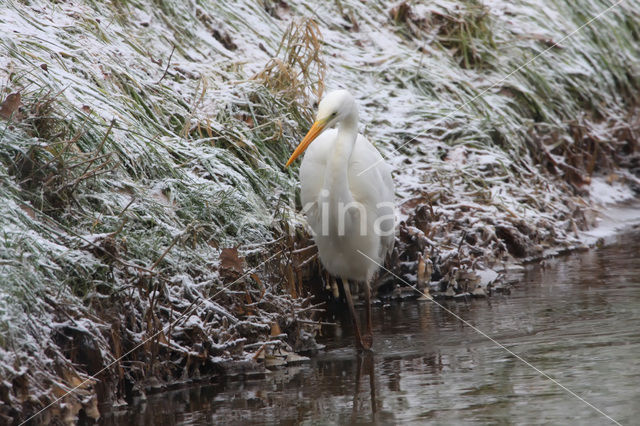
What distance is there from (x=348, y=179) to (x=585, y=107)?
485 centimetres

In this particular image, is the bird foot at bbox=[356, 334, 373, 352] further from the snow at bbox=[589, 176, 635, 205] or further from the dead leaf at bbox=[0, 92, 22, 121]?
the snow at bbox=[589, 176, 635, 205]

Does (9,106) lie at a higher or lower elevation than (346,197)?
higher

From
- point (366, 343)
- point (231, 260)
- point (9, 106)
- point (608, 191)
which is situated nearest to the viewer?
point (9, 106)

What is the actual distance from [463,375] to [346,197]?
4.25 ft

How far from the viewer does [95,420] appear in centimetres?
376

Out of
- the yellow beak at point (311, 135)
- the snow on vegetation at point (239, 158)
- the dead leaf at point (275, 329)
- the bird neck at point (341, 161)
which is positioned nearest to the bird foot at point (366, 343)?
the snow on vegetation at point (239, 158)

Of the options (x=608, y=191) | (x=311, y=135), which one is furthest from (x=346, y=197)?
(x=608, y=191)

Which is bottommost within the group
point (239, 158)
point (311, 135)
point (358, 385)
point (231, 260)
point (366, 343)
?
point (358, 385)

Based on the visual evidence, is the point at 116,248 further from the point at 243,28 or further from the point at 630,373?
the point at 243,28

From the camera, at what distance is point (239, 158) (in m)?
5.82

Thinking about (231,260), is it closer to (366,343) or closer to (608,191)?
(366,343)

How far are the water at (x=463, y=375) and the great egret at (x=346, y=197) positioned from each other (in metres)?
0.42

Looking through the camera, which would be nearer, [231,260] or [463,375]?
[463,375]

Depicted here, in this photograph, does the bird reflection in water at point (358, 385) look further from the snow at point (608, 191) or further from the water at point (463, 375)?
the snow at point (608, 191)
